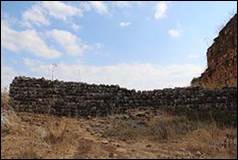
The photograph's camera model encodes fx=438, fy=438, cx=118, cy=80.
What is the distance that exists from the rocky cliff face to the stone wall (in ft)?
4.74

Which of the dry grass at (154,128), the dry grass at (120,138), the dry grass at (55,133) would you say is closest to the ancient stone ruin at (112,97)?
the dry grass at (120,138)

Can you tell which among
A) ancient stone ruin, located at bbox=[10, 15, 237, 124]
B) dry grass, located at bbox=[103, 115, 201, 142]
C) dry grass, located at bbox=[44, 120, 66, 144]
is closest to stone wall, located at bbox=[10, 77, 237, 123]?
ancient stone ruin, located at bbox=[10, 15, 237, 124]

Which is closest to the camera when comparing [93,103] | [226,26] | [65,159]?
[65,159]

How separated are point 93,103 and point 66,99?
2.61 ft

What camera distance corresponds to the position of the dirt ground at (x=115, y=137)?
8211 mm

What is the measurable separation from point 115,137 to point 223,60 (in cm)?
577

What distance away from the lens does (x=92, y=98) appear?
12.6m

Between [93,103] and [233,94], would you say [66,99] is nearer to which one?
[93,103]

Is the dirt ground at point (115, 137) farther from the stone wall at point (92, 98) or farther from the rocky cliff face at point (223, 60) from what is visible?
the rocky cliff face at point (223, 60)

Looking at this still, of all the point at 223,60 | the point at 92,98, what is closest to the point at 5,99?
the point at 92,98

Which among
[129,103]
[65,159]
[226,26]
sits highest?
[226,26]

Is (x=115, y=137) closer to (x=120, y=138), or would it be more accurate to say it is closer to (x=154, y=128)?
(x=120, y=138)

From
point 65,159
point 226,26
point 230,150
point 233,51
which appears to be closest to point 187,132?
point 230,150

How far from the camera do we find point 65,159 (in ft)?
24.9
